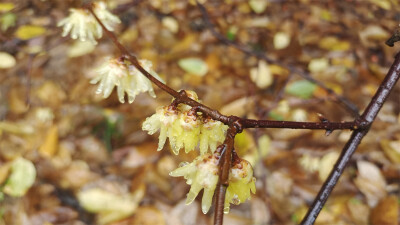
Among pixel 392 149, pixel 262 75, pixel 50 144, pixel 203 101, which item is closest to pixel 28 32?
pixel 50 144

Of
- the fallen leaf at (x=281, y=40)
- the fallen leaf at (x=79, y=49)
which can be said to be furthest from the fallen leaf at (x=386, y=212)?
the fallen leaf at (x=79, y=49)

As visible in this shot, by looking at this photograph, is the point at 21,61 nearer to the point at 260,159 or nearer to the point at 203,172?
the point at 260,159

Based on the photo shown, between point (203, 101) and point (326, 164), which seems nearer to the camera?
point (326, 164)

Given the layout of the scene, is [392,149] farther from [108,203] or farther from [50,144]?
[50,144]

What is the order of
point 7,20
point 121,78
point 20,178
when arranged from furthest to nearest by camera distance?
point 7,20 < point 20,178 < point 121,78

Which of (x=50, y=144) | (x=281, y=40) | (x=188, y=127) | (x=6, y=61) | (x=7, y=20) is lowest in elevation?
(x=50, y=144)

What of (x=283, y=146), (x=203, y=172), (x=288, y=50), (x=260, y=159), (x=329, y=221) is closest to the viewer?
(x=203, y=172)

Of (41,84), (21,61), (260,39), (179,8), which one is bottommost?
(41,84)

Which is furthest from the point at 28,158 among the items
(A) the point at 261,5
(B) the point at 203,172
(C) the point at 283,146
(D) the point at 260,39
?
(A) the point at 261,5
